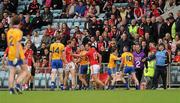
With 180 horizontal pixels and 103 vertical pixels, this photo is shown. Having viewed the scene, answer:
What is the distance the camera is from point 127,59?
80.5ft

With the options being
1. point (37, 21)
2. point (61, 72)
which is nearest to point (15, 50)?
point (61, 72)

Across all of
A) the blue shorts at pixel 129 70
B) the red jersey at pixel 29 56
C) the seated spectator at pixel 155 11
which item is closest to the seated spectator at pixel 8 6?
the red jersey at pixel 29 56

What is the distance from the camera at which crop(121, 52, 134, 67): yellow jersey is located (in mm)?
24484

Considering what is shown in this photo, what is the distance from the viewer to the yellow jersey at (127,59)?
24.5 m

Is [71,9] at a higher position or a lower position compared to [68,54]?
higher

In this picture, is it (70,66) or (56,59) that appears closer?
(56,59)

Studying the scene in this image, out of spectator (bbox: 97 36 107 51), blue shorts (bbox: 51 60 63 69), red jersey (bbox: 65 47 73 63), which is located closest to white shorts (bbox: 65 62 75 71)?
red jersey (bbox: 65 47 73 63)

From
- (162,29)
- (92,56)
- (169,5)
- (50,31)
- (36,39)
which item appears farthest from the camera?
(36,39)

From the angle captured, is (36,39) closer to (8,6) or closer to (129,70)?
(8,6)

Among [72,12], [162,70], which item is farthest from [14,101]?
[72,12]

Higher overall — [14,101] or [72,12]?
[72,12]

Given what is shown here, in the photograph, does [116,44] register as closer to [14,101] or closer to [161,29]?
[161,29]

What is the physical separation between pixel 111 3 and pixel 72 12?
2073 millimetres

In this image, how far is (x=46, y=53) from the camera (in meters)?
26.8
